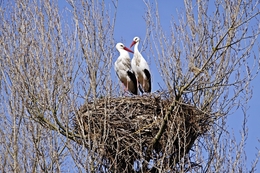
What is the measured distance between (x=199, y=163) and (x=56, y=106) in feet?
6.20

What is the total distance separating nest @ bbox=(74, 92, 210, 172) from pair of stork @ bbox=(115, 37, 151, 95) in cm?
194

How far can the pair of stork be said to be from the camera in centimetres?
834

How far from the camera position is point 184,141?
6004 millimetres

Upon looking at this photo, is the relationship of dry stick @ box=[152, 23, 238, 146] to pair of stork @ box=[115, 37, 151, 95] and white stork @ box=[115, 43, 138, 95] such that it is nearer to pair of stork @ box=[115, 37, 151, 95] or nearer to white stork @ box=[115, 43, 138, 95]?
pair of stork @ box=[115, 37, 151, 95]

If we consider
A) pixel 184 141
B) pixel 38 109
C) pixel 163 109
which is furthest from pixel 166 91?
pixel 38 109

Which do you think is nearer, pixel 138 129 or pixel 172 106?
pixel 172 106

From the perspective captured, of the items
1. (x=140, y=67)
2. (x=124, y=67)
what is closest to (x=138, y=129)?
(x=140, y=67)

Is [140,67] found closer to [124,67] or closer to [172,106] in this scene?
[124,67]

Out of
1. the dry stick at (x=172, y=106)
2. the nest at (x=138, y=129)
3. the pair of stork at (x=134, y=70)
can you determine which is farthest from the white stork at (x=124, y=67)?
the dry stick at (x=172, y=106)

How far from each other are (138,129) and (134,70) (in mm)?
2309

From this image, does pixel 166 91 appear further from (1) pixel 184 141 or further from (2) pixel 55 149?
(2) pixel 55 149

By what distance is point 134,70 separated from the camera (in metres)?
8.38

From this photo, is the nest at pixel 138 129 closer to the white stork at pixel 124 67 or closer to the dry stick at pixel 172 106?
the dry stick at pixel 172 106

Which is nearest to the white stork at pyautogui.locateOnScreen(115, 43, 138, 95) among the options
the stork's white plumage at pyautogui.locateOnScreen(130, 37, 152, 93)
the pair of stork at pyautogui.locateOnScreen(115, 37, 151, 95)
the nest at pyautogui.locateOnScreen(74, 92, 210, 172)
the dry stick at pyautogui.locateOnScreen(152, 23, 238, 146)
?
the pair of stork at pyautogui.locateOnScreen(115, 37, 151, 95)
